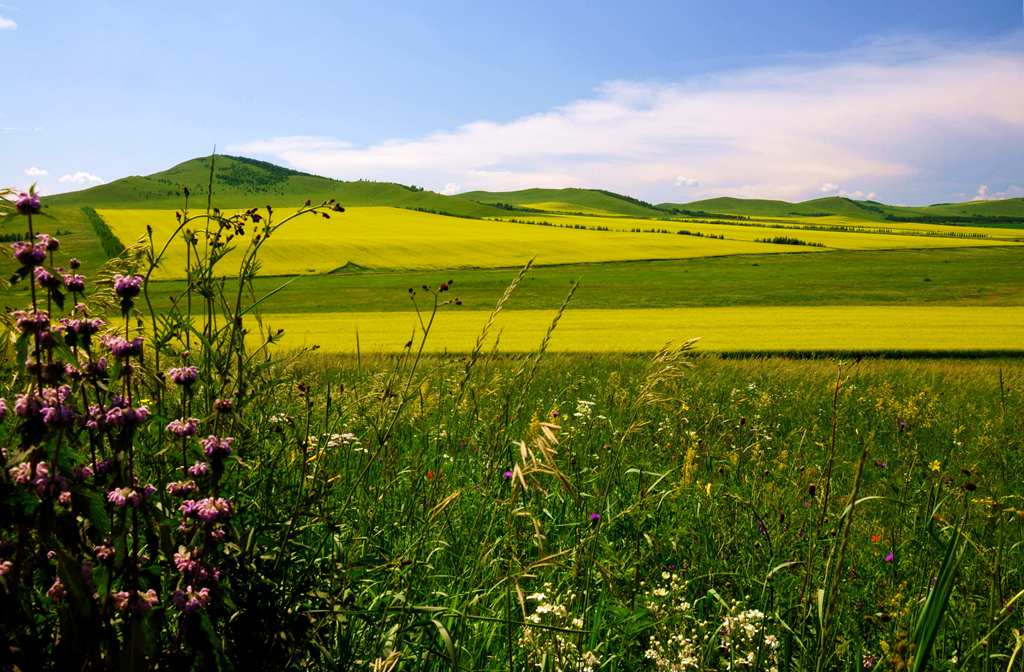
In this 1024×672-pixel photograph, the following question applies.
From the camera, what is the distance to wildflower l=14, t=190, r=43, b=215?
1340 millimetres

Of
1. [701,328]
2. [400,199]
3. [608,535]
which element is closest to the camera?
[608,535]

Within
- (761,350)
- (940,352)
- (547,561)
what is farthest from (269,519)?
(940,352)

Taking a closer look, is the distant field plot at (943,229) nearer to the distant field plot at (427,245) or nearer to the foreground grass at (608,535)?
the distant field plot at (427,245)

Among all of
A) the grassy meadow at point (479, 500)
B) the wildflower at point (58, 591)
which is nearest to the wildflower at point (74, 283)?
the grassy meadow at point (479, 500)

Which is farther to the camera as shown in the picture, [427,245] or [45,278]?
[427,245]

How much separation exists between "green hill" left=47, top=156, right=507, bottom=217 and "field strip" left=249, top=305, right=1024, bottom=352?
62.5 meters

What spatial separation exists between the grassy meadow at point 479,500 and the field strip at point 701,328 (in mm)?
683

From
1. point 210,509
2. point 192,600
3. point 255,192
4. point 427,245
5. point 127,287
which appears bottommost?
point 192,600

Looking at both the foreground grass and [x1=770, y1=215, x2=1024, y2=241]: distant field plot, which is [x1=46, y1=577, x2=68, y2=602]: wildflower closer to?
the foreground grass

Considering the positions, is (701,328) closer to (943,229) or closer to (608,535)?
(608,535)

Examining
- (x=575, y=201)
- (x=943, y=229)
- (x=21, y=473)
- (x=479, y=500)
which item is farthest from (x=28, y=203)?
(x=575, y=201)

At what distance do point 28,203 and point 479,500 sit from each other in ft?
9.47

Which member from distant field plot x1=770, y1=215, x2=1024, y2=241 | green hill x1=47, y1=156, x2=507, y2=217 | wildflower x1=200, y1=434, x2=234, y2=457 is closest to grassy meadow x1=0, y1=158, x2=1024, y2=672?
wildflower x1=200, y1=434, x2=234, y2=457

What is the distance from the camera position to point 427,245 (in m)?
44.7
